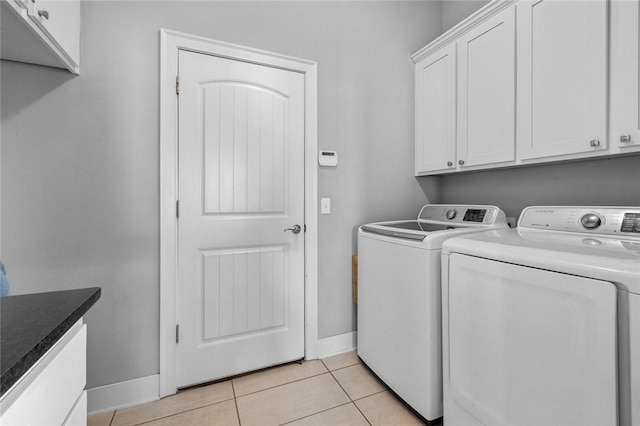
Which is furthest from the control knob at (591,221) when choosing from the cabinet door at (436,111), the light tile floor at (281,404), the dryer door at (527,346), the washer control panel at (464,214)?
the light tile floor at (281,404)

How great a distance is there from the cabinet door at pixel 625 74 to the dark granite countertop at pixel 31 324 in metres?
2.02

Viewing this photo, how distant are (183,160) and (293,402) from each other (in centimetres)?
153

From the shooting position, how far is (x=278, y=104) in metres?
1.93

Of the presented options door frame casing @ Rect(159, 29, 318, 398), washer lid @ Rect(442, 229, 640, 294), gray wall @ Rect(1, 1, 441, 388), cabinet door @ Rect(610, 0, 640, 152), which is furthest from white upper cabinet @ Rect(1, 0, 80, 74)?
cabinet door @ Rect(610, 0, 640, 152)

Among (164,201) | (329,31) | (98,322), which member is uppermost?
(329,31)

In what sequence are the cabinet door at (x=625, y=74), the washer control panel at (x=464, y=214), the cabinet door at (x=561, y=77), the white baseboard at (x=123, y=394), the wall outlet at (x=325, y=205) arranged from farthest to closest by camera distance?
the wall outlet at (x=325, y=205) < the washer control panel at (x=464, y=214) < the white baseboard at (x=123, y=394) < the cabinet door at (x=561, y=77) < the cabinet door at (x=625, y=74)

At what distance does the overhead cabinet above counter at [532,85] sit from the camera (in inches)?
49.3

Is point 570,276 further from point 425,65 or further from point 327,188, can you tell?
point 425,65

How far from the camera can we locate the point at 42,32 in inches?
45.0

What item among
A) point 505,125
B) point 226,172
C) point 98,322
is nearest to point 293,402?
point 98,322

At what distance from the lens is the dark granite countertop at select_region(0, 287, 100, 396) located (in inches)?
16.8

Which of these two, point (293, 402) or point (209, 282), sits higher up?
point (209, 282)

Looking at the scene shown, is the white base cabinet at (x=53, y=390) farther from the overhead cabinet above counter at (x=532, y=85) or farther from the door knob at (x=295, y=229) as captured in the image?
the overhead cabinet above counter at (x=532, y=85)

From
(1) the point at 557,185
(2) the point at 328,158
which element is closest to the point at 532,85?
(1) the point at 557,185
